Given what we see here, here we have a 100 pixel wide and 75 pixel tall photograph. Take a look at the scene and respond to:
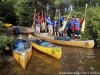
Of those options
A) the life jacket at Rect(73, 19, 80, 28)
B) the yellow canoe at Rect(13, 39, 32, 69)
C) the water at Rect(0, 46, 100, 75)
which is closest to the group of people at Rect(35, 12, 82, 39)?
the life jacket at Rect(73, 19, 80, 28)

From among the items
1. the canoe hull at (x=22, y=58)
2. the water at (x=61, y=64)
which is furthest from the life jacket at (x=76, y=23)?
the canoe hull at (x=22, y=58)

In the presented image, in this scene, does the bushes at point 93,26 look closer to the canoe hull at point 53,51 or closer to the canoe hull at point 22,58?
the canoe hull at point 53,51

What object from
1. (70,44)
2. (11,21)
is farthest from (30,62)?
(11,21)

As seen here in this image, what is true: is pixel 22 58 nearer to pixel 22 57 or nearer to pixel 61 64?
pixel 22 57

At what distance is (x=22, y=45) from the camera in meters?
18.0

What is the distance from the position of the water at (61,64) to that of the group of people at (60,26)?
2891 millimetres

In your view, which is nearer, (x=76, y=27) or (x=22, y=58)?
(x=22, y=58)

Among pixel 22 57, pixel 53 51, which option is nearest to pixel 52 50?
pixel 53 51

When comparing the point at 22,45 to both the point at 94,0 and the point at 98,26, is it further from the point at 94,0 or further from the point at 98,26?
the point at 94,0

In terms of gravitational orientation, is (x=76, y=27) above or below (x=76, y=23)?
below

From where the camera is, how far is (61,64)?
52.4 ft

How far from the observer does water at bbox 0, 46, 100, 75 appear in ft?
47.1

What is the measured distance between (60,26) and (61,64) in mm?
7686

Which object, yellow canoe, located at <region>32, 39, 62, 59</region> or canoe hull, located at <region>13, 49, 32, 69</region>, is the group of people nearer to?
yellow canoe, located at <region>32, 39, 62, 59</region>
